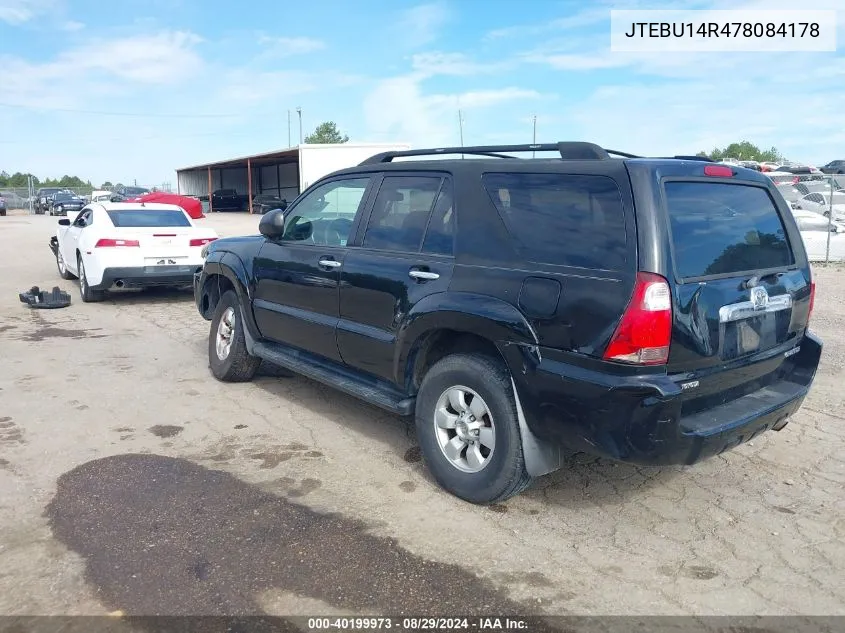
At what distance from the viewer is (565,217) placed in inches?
136

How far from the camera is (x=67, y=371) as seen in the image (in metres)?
6.62

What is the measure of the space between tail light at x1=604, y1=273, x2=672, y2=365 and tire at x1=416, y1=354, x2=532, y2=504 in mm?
705

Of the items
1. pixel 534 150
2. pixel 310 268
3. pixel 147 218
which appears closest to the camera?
pixel 534 150

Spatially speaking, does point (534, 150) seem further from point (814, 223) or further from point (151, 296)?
point (814, 223)

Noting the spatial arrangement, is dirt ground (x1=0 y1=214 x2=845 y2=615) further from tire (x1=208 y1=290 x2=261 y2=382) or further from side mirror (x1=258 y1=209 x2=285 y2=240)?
side mirror (x1=258 y1=209 x2=285 y2=240)

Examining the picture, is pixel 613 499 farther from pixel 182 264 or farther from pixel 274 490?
pixel 182 264

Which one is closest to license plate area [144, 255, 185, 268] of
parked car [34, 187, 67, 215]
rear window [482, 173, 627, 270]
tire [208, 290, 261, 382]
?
tire [208, 290, 261, 382]

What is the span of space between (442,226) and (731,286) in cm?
156

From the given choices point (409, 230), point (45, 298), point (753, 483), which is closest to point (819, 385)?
point (753, 483)

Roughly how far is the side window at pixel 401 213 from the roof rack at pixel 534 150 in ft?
0.88

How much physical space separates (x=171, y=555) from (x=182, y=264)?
7601mm

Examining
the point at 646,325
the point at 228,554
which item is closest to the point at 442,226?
the point at 646,325

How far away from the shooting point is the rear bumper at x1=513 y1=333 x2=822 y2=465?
10.3 ft

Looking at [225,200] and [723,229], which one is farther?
[225,200]
